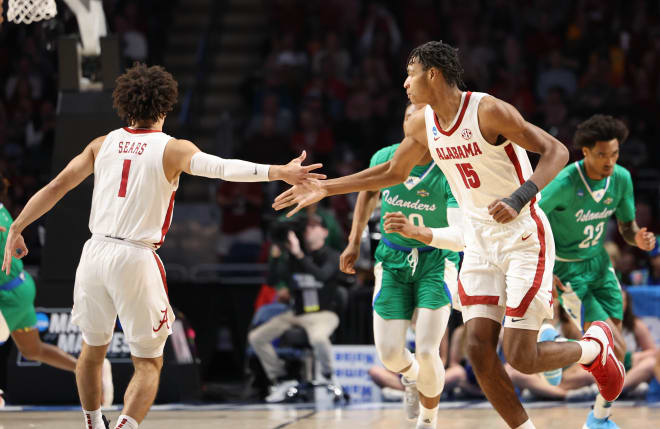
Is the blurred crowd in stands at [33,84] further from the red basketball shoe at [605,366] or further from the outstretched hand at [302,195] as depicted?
the red basketball shoe at [605,366]

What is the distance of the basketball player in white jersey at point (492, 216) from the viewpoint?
5258 mm

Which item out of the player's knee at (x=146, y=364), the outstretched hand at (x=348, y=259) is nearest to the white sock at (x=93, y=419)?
the player's knee at (x=146, y=364)

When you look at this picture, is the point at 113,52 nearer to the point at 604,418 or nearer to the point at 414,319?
the point at 414,319

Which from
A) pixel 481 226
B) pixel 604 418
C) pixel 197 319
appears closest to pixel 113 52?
pixel 197 319

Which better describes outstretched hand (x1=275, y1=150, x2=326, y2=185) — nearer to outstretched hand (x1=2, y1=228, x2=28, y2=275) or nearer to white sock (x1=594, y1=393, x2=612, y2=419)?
outstretched hand (x1=2, y1=228, x2=28, y2=275)

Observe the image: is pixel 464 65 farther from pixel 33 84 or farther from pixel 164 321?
pixel 164 321

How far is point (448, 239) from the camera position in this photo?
613 cm

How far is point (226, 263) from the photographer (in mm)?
11867

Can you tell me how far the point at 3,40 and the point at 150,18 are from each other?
2.35 metres

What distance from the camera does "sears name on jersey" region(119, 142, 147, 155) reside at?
5.50 m

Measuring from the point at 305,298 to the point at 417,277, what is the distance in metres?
3.10

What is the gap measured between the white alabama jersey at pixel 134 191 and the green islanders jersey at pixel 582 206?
9.24 ft

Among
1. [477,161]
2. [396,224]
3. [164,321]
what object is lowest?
[164,321]

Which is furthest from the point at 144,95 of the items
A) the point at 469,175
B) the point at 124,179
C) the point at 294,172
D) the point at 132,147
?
the point at 469,175
